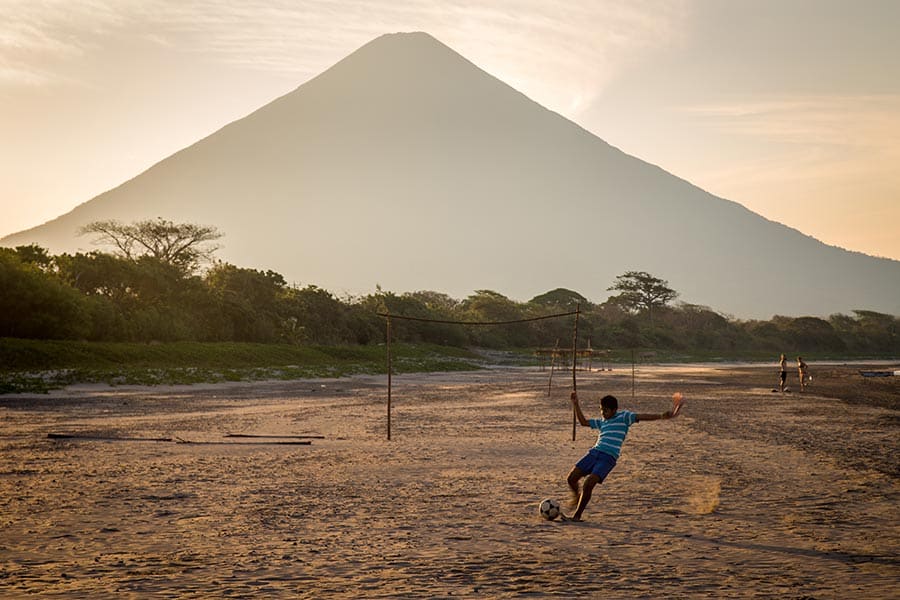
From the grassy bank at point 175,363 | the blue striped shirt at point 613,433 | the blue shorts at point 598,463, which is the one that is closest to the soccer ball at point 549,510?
the blue shorts at point 598,463

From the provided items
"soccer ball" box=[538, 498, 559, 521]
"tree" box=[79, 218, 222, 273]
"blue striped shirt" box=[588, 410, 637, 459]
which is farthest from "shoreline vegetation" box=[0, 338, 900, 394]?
"blue striped shirt" box=[588, 410, 637, 459]

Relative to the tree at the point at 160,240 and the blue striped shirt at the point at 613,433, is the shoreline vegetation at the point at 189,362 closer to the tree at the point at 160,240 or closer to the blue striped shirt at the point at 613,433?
the tree at the point at 160,240

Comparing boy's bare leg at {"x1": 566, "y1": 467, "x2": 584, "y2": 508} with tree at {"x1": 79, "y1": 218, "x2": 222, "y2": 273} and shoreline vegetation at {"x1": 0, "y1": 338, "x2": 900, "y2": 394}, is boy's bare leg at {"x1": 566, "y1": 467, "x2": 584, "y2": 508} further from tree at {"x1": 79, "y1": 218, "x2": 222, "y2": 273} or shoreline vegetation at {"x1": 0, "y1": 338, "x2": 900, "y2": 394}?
tree at {"x1": 79, "y1": 218, "x2": 222, "y2": 273}

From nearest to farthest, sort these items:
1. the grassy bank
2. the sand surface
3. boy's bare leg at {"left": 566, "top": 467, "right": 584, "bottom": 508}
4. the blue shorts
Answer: the sand surface → the blue shorts → boy's bare leg at {"left": 566, "top": 467, "right": 584, "bottom": 508} → the grassy bank

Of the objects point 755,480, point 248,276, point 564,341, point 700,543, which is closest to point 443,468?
point 755,480

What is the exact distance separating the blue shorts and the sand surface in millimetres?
654

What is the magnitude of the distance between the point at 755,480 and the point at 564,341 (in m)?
84.7

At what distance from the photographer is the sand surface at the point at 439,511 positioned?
8164 millimetres

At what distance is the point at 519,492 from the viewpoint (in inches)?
514

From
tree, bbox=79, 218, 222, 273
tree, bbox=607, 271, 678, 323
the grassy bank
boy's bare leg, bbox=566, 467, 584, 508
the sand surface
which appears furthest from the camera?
tree, bbox=607, 271, 678, 323

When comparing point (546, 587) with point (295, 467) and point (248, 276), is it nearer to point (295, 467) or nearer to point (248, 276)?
point (295, 467)

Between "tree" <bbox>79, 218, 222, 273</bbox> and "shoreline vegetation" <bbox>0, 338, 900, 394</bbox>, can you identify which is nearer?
"shoreline vegetation" <bbox>0, 338, 900, 394</bbox>

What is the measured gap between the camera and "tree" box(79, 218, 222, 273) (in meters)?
74.1

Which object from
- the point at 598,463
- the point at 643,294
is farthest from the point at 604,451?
the point at 643,294
